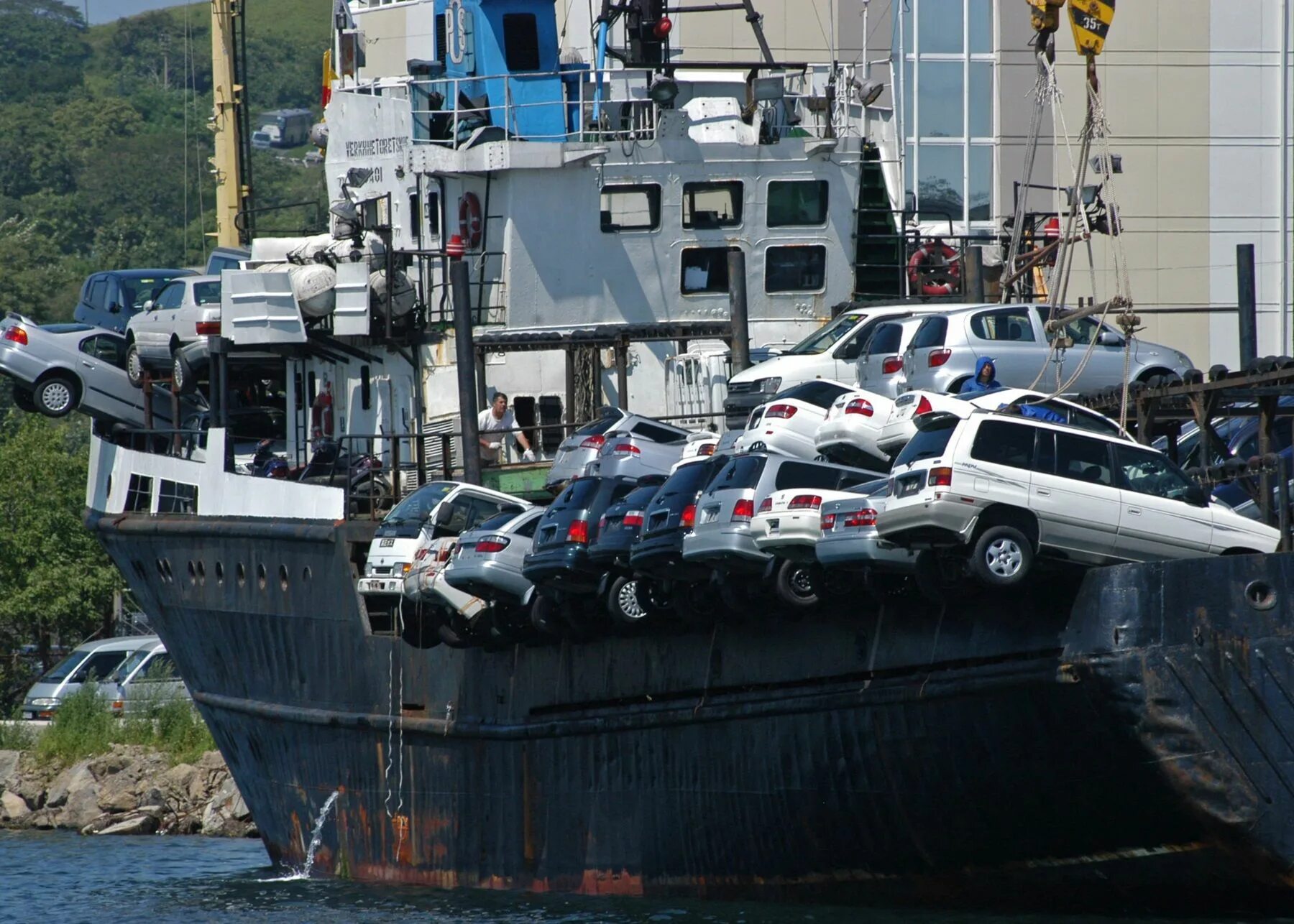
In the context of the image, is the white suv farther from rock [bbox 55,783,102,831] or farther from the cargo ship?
rock [bbox 55,783,102,831]

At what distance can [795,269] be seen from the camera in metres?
30.1

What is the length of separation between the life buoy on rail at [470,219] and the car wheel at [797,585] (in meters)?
11.4

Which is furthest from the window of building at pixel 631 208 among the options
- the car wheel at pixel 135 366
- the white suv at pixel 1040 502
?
the white suv at pixel 1040 502

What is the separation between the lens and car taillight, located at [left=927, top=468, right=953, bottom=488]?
1711 centimetres

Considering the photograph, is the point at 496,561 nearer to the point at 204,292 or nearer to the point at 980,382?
the point at 980,382

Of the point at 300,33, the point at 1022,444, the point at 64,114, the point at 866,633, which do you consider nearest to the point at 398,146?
the point at 866,633

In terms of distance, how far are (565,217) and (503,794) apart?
27.8 ft

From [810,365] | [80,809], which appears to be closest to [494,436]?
[810,365]

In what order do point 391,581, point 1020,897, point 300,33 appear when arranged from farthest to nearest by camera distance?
point 300,33, point 391,581, point 1020,897

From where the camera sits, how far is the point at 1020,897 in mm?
19484

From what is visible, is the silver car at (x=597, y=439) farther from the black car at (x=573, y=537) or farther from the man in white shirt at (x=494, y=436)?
the man in white shirt at (x=494, y=436)

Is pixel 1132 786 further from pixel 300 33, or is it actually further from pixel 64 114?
pixel 300 33

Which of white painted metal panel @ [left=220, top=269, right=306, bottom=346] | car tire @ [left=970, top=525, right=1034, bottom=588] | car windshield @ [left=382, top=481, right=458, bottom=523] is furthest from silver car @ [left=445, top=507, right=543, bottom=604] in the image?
white painted metal panel @ [left=220, top=269, right=306, bottom=346]

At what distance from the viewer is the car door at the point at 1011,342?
25.0 meters
